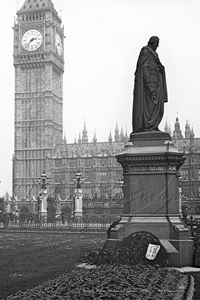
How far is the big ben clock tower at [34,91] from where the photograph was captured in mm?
97438

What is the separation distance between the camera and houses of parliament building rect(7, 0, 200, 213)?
9431cm

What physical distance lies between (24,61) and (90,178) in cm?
2528

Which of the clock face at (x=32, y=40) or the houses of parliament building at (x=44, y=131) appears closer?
the houses of parliament building at (x=44, y=131)

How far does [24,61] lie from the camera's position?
98.7 m

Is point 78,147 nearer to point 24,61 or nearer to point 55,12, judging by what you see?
point 24,61

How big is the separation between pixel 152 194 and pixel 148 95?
2.18 meters

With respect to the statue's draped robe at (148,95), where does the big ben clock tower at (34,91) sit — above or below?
above

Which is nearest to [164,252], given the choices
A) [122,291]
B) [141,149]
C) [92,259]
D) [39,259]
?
[92,259]

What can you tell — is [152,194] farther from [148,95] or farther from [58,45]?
[58,45]

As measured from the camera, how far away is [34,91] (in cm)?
9956

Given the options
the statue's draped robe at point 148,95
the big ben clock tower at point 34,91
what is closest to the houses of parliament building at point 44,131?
the big ben clock tower at point 34,91

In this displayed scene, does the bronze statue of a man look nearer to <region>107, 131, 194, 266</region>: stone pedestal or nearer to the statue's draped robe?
the statue's draped robe

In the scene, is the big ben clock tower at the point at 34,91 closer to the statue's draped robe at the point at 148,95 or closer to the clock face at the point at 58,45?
the clock face at the point at 58,45

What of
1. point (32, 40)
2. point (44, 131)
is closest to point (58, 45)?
point (32, 40)
